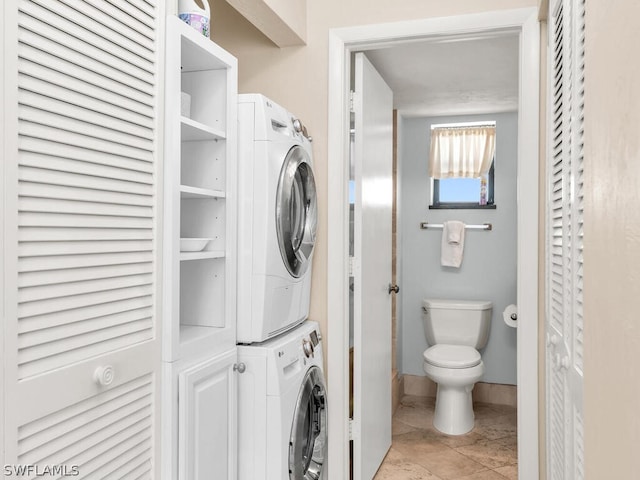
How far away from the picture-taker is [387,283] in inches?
124

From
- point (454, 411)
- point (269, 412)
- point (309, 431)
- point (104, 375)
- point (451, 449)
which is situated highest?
point (104, 375)

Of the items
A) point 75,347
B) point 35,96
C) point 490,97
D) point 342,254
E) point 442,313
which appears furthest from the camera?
point 442,313

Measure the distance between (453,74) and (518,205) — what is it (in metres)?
1.28

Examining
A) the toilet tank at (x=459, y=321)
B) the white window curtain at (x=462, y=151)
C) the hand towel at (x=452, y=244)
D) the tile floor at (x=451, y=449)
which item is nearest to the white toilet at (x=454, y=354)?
the toilet tank at (x=459, y=321)

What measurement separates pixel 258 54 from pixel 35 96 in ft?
5.50

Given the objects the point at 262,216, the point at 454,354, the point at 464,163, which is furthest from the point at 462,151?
the point at 262,216

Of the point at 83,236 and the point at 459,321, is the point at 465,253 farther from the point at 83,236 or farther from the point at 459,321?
the point at 83,236

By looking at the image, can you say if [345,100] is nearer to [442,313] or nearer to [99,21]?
[99,21]

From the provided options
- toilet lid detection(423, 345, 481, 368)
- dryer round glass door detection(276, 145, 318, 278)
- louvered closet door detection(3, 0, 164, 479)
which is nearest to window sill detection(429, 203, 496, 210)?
toilet lid detection(423, 345, 481, 368)

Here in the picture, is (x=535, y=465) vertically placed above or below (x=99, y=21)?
below

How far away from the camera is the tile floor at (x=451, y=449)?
2961 mm

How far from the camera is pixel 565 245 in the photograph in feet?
5.11

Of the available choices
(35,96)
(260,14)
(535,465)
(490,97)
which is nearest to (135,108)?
(35,96)

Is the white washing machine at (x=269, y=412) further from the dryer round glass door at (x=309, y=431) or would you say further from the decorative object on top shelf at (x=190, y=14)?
the decorative object on top shelf at (x=190, y=14)
